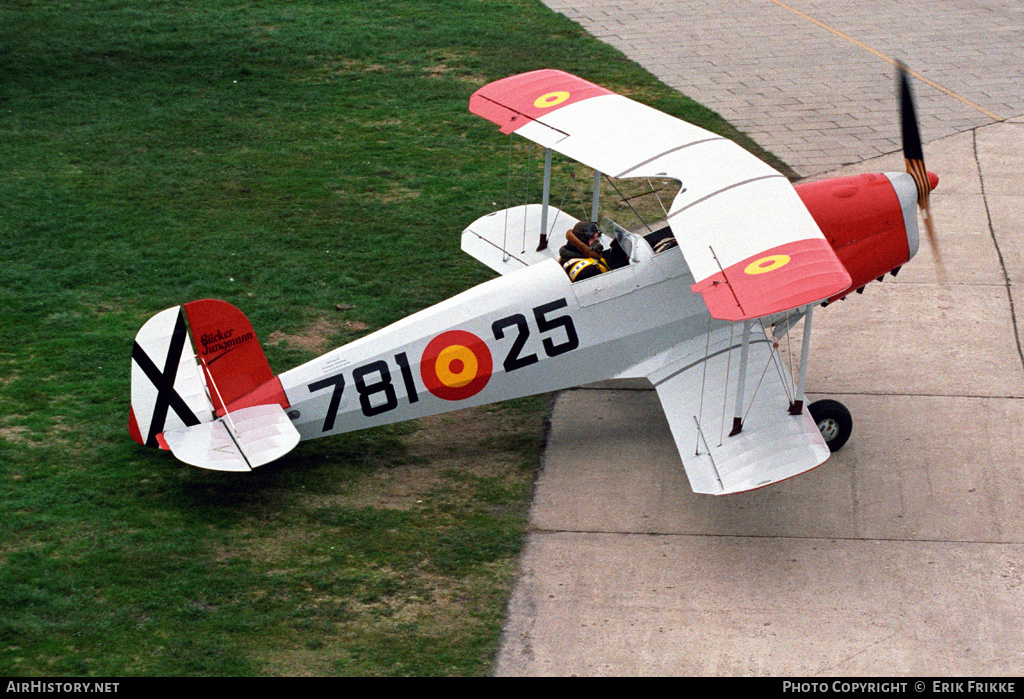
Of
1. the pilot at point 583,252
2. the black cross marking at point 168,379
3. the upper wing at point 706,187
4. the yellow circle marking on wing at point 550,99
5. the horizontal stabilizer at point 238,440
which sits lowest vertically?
the horizontal stabilizer at point 238,440

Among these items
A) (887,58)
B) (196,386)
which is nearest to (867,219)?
(196,386)

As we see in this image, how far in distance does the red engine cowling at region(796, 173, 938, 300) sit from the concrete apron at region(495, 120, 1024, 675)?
4.65 feet

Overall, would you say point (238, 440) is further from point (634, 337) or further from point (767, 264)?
point (767, 264)

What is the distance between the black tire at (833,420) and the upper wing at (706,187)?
5.48 ft

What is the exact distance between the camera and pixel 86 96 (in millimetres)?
18844

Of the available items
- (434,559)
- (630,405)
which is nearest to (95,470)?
(434,559)

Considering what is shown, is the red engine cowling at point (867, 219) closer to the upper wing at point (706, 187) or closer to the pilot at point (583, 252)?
the upper wing at point (706, 187)

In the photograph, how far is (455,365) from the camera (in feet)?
32.9

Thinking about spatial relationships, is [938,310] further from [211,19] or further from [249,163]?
[211,19]

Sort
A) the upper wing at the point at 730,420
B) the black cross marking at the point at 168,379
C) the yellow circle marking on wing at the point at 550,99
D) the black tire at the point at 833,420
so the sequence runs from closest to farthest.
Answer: the upper wing at the point at 730,420 → the black cross marking at the point at 168,379 → the black tire at the point at 833,420 → the yellow circle marking on wing at the point at 550,99

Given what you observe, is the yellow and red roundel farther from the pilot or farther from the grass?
the pilot

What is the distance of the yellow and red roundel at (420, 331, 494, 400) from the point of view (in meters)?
9.96

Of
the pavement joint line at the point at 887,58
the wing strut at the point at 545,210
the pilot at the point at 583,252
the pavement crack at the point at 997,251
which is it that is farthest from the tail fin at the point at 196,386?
the pavement joint line at the point at 887,58

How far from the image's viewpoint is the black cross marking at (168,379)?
944cm
